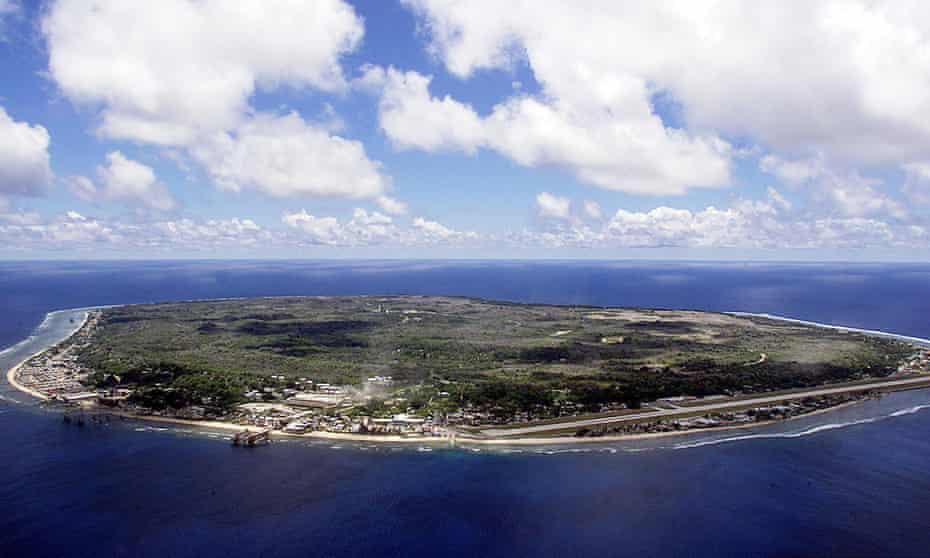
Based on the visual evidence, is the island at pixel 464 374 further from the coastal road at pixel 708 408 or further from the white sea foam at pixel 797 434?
the white sea foam at pixel 797 434

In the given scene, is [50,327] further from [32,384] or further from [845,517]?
[845,517]

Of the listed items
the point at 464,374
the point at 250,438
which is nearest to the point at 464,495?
the point at 250,438

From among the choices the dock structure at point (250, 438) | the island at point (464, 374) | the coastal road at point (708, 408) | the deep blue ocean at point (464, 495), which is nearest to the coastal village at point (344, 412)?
the dock structure at point (250, 438)

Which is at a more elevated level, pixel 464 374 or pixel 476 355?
pixel 476 355

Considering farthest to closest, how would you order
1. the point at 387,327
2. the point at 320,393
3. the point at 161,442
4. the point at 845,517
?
the point at 387,327
the point at 320,393
the point at 161,442
the point at 845,517

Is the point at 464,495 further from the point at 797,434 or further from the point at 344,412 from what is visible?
the point at 797,434

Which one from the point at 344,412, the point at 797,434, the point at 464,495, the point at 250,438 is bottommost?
the point at 464,495

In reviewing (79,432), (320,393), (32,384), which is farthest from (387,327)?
(79,432)
